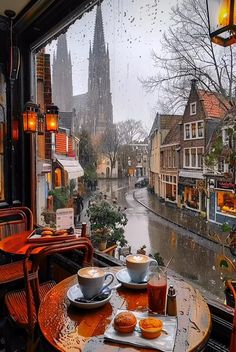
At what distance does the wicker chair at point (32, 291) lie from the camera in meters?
1.40

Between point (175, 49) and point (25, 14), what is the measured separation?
1.98 m

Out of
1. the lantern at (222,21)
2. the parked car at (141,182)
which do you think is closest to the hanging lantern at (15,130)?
the parked car at (141,182)

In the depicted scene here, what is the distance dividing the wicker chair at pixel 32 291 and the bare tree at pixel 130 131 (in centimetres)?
88

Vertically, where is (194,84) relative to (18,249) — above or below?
above

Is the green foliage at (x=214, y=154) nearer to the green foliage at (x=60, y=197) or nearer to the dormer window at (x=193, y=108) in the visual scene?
the dormer window at (x=193, y=108)

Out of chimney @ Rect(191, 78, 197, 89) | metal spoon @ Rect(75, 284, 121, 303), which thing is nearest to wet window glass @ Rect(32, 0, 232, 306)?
chimney @ Rect(191, 78, 197, 89)

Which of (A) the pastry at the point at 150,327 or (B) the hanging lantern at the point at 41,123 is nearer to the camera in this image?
(A) the pastry at the point at 150,327

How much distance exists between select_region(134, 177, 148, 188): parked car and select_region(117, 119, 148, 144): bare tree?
12.2 inches

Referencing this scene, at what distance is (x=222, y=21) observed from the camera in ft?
3.34

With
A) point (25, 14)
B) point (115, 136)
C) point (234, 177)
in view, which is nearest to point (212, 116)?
point (234, 177)

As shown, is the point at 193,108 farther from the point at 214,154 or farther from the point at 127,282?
the point at 127,282

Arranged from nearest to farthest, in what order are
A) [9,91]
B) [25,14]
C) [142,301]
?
[142,301] → [25,14] → [9,91]

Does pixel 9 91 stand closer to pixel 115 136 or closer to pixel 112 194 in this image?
pixel 115 136

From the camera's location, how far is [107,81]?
235 centimetres
